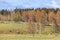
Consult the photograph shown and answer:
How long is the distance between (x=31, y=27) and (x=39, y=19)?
3104cm

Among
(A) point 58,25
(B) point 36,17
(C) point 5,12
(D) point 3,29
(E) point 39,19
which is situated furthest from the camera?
(C) point 5,12

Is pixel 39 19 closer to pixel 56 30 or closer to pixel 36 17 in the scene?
pixel 36 17

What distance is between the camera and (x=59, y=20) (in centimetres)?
9712

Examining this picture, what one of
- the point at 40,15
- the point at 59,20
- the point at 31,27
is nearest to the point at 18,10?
the point at 40,15

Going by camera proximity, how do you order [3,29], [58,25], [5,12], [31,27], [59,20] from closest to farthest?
[31,27]
[3,29]
[58,25]
[59,20]
[5,12]

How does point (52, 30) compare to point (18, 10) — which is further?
point (18, 10)

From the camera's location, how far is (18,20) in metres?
116

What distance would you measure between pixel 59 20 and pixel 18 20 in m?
28.3

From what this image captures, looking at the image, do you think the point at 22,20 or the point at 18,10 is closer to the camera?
the point at 22,20

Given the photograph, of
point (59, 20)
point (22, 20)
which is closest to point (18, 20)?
point (22, 20)

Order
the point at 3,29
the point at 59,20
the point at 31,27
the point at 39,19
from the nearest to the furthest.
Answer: the point at 31,27
the point at 3,29
the point at 59,20
the point at 39,19

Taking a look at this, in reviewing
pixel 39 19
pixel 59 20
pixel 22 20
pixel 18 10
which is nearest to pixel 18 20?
pixel 22 20

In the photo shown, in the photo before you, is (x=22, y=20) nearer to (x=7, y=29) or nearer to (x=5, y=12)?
(x=5, y=12)

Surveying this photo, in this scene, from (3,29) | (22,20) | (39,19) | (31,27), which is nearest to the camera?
(31,27)
